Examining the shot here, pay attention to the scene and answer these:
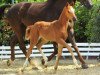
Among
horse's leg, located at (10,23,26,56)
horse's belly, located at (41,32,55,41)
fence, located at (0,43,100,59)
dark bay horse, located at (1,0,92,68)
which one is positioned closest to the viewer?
horse's belly, located at (41,32,55,41)

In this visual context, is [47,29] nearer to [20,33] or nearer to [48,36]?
[48,36]

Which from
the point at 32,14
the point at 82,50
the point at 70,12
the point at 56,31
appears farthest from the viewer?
the point at 82,50

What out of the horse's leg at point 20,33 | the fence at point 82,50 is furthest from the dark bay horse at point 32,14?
the fence at point 82,50

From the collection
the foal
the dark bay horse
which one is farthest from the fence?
the foal

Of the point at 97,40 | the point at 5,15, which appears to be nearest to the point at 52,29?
the point at 5,15

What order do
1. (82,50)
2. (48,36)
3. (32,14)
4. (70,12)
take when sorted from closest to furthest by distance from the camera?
1. (70,12)
2. (48,36)
3. (32,14)
4. (82,50)

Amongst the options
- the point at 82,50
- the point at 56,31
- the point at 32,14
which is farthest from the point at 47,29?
the point at 82,50

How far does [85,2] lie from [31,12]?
179 centimetres

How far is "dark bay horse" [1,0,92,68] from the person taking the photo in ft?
38.1

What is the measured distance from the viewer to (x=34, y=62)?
40.2 feet

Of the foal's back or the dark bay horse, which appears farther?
the dark bay horse

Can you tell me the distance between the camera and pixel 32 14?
12344mm

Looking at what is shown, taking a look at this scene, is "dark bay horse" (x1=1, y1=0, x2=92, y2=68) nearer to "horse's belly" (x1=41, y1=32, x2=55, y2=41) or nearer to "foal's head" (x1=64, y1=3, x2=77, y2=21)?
"horse's belly" (x1=41, y1=32, x2=55, y2=41)

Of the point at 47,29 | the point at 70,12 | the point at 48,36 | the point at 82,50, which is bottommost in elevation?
the point at 82,50
